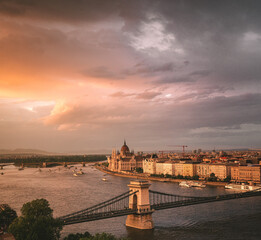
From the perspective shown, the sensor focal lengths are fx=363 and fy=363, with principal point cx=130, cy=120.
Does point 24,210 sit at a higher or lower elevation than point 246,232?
higher

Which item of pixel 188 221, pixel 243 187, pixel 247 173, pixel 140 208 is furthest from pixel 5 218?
pixel 247 173

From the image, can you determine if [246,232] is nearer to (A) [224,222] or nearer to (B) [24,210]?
(A) [224,222]

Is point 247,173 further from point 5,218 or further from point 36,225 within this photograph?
point 36,225

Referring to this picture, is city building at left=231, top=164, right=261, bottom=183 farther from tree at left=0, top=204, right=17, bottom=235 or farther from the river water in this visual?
tree at left=0, top=204, right=17, bottom=235

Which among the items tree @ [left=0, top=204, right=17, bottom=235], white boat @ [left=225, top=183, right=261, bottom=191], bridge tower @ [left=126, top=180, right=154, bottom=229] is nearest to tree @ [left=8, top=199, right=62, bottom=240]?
tree @ [left=0, top=204, right=17, bottom=235]

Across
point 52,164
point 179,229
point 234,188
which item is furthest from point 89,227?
point 52,164

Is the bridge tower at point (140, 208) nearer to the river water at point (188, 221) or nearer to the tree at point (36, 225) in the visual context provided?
the river water at point (188, 221)
